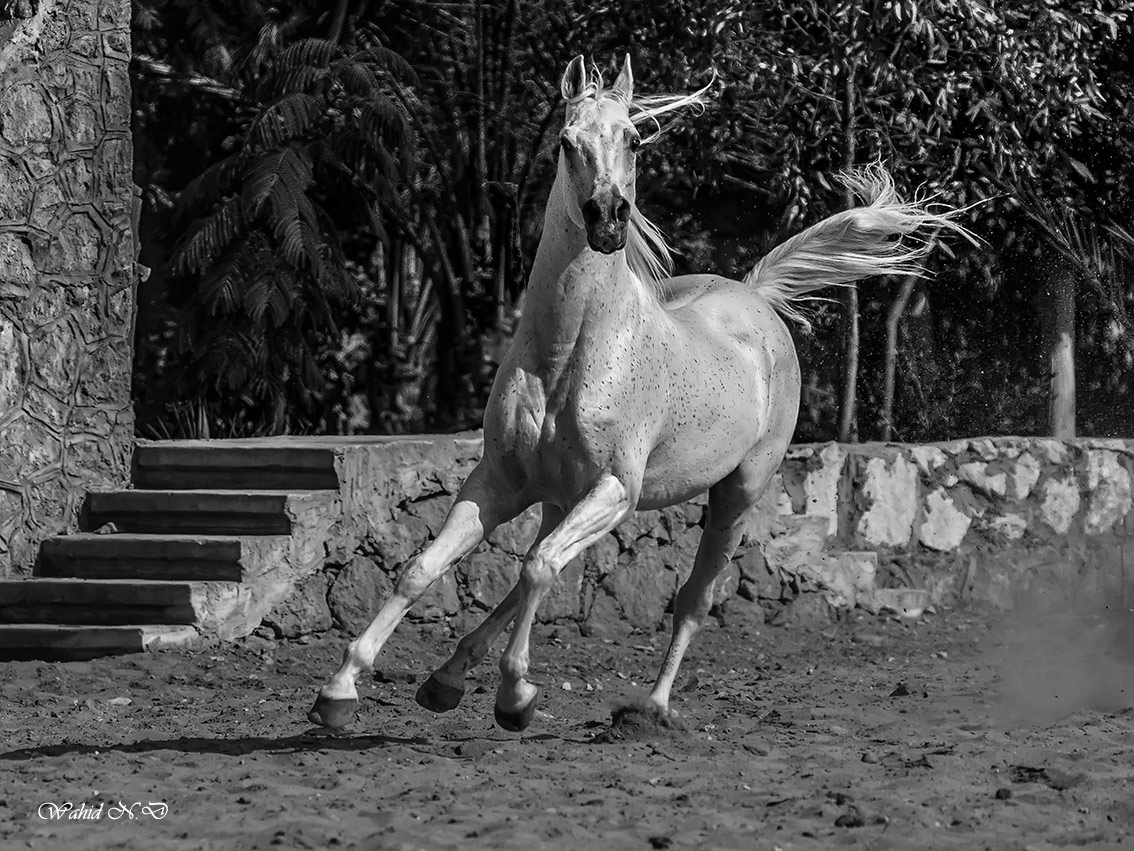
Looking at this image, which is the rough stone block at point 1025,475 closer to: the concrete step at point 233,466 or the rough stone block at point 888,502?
the rough stone block at point 888,502

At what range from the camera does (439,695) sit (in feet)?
16.7

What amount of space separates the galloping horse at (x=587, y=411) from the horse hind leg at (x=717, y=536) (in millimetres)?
16

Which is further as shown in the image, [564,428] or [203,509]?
[203,509]

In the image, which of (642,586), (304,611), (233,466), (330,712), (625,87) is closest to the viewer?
(330,712)

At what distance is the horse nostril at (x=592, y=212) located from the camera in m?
4.73

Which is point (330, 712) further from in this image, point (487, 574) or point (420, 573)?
point (487, 574)

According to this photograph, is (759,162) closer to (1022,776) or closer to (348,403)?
(348,403)

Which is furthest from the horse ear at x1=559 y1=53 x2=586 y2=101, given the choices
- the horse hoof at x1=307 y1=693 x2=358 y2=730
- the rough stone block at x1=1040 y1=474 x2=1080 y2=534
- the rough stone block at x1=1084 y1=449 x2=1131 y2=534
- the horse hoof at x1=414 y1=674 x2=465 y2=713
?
the rough stone block at x1=1084 y1=449 x2=1131 y2=534

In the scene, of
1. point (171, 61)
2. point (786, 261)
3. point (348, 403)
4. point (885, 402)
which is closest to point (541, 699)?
point (786, 261)

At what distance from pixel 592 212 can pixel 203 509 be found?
3.51 meters

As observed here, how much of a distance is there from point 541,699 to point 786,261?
215cm

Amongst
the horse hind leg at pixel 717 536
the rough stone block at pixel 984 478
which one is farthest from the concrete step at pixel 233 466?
the rough stone block at pixel 984 478

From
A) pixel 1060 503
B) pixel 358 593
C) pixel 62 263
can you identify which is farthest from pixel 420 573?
pixel 1060 503

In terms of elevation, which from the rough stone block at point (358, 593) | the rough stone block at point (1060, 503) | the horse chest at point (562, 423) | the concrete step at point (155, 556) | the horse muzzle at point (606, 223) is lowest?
the rough stone block at point (358, 593)
